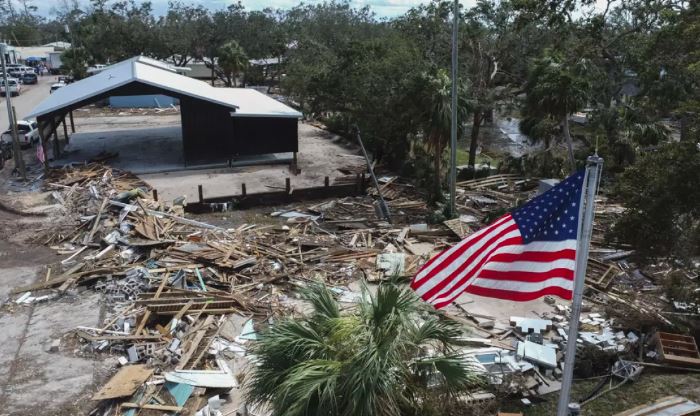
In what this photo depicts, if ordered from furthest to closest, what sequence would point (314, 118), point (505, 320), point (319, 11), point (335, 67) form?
point (319, 11), point (314, 118), point (335, 67), point (505, 320)

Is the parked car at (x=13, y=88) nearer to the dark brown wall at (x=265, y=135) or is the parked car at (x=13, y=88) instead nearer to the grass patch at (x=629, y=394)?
the dark brown wall at (x=265, y=135)

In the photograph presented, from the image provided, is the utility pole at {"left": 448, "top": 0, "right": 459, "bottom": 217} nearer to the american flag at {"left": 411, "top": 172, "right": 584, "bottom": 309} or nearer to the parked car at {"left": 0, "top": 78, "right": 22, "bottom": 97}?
the american flag at {"left": 411, "top": 172, "right": 584, "bottom": 309}

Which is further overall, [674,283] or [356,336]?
[674,283]

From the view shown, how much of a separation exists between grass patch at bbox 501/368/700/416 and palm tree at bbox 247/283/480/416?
3691mm

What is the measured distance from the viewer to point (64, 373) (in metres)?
11.6

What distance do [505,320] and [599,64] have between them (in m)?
28.4

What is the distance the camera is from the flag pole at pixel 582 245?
20.4 ft

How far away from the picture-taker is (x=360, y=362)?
21.8 feet

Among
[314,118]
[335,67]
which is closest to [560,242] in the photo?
[335,67]

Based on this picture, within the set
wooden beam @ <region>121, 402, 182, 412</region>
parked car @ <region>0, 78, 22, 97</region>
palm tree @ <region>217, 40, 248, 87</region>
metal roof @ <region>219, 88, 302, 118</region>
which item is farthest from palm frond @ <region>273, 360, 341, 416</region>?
parked car @ <region>0, 78, 22, 97</region>

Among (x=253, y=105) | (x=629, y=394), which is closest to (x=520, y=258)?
(x=629, y=394)

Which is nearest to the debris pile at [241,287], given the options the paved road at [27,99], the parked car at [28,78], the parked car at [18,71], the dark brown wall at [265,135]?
the dark brown wall at [265,135]

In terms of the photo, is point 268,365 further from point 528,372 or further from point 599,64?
point 599,64

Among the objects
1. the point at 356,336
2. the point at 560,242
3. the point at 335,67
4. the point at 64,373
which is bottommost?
the point at 64,373
